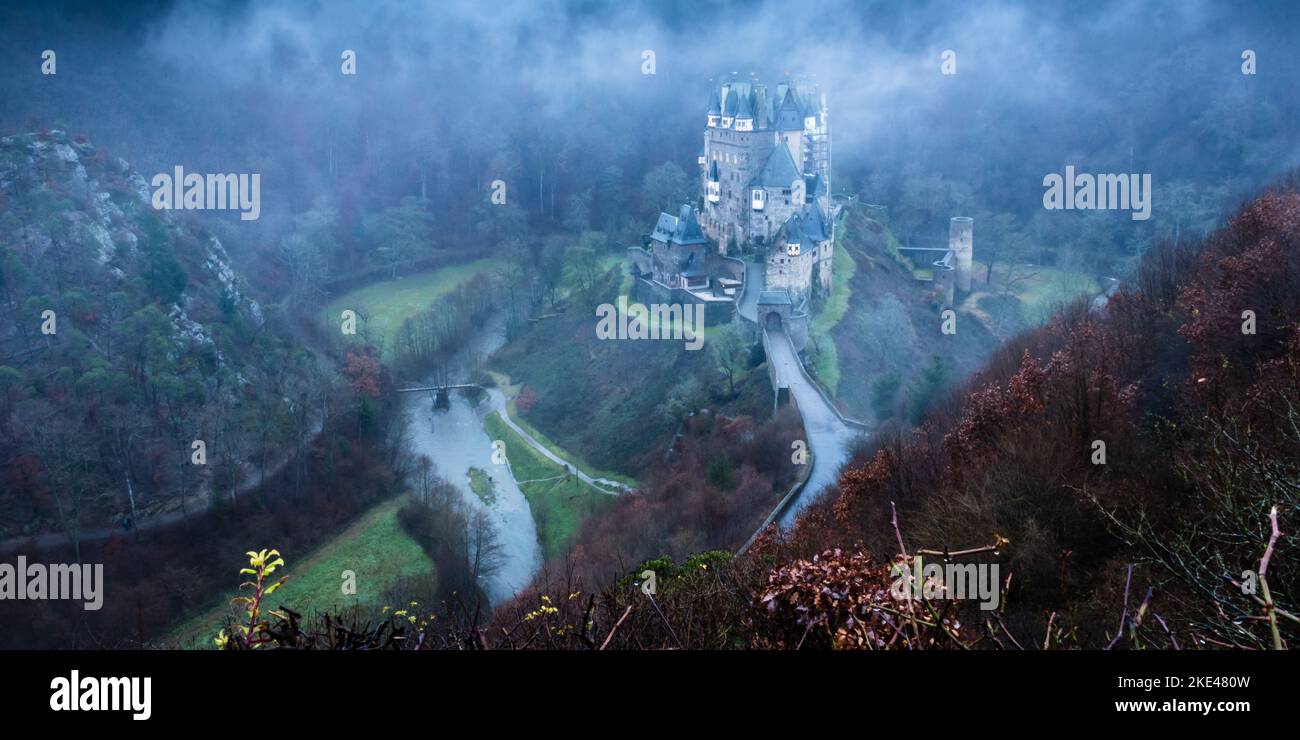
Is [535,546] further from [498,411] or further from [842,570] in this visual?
[842,570]

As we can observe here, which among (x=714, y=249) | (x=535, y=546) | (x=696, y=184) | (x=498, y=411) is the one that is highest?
(x=696, y=184)

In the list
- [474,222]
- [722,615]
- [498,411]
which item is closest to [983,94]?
[474,222]

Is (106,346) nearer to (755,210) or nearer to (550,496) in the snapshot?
(550,496)

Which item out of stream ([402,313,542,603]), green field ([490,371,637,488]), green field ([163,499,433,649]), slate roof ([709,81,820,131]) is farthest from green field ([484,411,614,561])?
slate roof ([709,81,820,131])

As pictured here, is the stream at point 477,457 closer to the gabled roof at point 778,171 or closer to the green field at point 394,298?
the green field at point 394,298

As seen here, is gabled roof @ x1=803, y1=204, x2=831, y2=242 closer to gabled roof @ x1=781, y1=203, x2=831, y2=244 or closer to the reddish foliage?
gabled roof @ x1=781, y1=203, x2=831, y2=244

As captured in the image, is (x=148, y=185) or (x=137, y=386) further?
(x=148, y=185)
